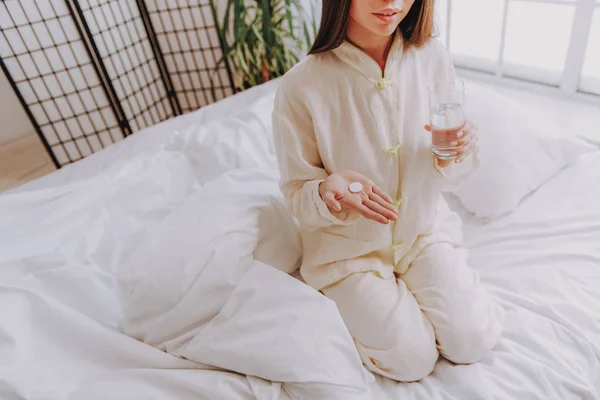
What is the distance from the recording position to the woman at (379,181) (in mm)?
863

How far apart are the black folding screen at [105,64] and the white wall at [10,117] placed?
743 mm

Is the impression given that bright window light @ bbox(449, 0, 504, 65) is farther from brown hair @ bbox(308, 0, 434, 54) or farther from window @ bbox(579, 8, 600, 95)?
brown hair @ bbox(308, 0, 434, 54)

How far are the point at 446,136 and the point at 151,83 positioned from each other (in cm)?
193

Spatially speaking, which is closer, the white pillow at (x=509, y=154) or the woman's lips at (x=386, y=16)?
the woman's lips at (x=386, y=16)

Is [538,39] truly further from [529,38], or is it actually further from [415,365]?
[415,365]

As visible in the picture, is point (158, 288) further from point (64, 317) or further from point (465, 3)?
point (465, 3)

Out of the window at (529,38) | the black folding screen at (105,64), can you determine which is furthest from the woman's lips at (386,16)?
the black folding screen at (105,64)

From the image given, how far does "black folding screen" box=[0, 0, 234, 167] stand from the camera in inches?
81.1

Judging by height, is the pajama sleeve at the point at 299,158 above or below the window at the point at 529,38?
above

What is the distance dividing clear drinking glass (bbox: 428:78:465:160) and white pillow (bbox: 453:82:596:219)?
404 millimetres

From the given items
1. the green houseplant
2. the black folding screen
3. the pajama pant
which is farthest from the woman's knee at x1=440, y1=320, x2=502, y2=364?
the black folding screen

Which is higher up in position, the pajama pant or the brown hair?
the brown hair

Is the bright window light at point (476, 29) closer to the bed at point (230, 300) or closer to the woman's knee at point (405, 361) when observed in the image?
the bed at point (230, 300)

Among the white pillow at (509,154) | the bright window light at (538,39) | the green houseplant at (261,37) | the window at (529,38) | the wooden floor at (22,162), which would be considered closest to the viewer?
the white pillow at (509,154)
